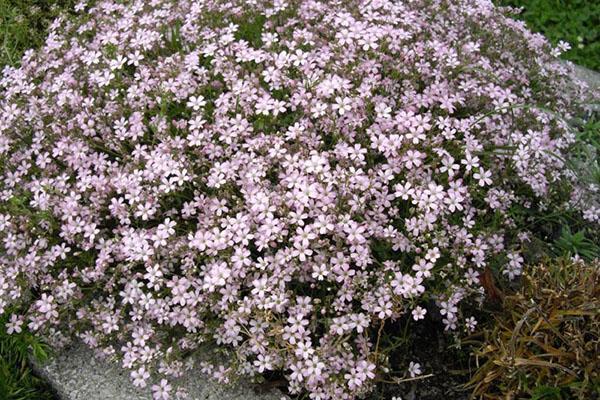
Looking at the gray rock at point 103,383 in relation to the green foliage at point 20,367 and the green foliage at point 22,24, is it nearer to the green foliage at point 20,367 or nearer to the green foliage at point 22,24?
the green foliage at point 20,367

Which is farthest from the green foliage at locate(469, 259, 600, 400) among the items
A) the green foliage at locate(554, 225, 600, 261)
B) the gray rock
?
the gray rock

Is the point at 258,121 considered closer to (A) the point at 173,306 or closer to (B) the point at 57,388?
(A) the point at 173,306

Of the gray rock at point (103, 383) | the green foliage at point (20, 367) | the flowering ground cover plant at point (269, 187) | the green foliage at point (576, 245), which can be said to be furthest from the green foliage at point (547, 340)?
the green foliage at point (20, 367)

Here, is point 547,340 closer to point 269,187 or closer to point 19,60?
point 269,187

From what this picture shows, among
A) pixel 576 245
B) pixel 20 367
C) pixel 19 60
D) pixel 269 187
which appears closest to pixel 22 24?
pixel 19 60

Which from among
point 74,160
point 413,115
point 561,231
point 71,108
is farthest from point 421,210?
point 71,108

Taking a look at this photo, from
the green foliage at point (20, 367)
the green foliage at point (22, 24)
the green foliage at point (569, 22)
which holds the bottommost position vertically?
the green foliage at point (20, 367)
